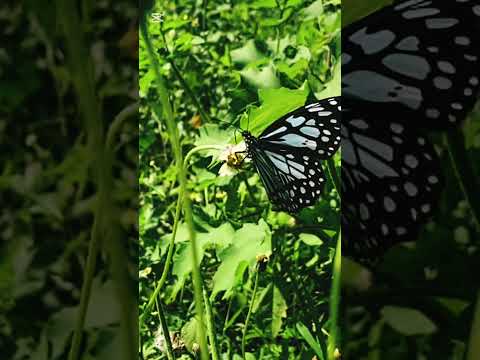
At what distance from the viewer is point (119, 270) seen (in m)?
0.34

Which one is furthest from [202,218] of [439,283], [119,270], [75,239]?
[119,270]

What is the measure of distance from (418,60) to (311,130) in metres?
0.15

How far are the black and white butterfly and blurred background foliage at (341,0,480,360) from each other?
103mm

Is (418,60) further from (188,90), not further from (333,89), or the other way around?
(188,90)

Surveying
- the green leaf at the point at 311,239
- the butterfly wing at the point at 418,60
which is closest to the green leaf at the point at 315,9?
the butterfly wing at the point at 418,60

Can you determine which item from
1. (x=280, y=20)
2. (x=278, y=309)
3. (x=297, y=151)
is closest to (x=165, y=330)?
(x=278, y=309)

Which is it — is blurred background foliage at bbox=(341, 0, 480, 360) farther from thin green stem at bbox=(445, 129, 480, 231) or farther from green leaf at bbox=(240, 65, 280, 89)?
green leaf at bbox=(240, 65, 280, 89)

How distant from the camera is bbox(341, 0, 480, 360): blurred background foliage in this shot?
0.70m

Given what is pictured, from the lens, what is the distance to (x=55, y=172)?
0.63m

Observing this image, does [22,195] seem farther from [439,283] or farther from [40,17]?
[439,283]

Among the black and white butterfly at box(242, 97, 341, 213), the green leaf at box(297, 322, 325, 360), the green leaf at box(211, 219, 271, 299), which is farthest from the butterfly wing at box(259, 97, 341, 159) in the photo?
the green leaf at box(297, 322, 325, 360)

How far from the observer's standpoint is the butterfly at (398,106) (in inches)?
26.6

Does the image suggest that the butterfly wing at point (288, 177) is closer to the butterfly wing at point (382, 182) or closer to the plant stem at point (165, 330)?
the butterfly wing at point (382, 182)

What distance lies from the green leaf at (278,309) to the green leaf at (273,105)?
219 mm
